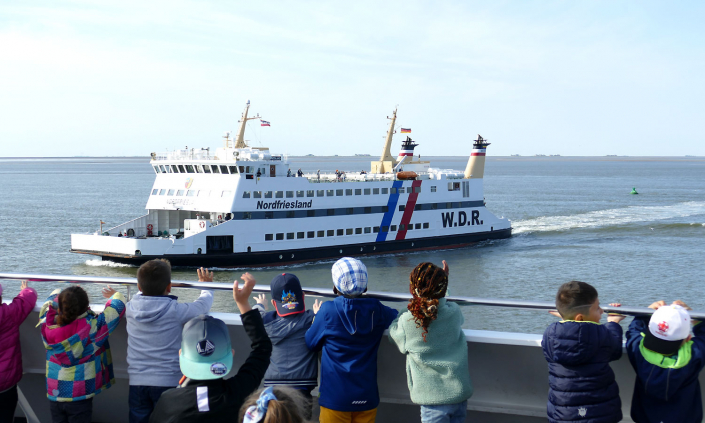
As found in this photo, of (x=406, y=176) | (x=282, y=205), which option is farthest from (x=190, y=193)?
(x=406, y=176)

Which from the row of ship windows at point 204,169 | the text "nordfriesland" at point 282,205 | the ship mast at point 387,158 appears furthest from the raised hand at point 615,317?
the ship mast at point 387,158

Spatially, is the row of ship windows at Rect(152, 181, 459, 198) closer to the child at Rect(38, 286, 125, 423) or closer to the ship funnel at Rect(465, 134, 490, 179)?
the ship funnel at Rect(465, 134, 490, 179)

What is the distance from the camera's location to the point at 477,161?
33438 mm

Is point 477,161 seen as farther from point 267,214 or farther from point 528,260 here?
point 267,214

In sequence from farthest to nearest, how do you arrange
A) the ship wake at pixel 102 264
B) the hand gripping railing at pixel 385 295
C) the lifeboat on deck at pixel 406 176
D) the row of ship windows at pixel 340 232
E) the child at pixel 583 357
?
the lifeboat on deck at pixel 406 176 < the row of ship windows at pixel 340 232 < the ship wake at pixel 102 264 < the hand gripping railing at pixel 385 295 < the child at pixel 583 357

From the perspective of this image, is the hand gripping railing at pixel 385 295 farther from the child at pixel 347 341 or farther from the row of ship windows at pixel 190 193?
the row of ship windows at pixel 190 193

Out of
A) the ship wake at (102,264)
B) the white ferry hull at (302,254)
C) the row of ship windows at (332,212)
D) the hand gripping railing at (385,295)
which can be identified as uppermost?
the hand gripping railing at (385,295)

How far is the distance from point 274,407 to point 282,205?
23.1 metres

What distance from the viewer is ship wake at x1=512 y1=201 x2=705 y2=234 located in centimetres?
3791

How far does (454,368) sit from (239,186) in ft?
70.2

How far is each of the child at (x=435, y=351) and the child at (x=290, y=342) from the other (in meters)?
0.52

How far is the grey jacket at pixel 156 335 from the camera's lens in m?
3.29

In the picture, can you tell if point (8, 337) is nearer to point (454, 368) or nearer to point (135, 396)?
point (135, 396)

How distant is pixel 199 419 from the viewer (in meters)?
2.43
